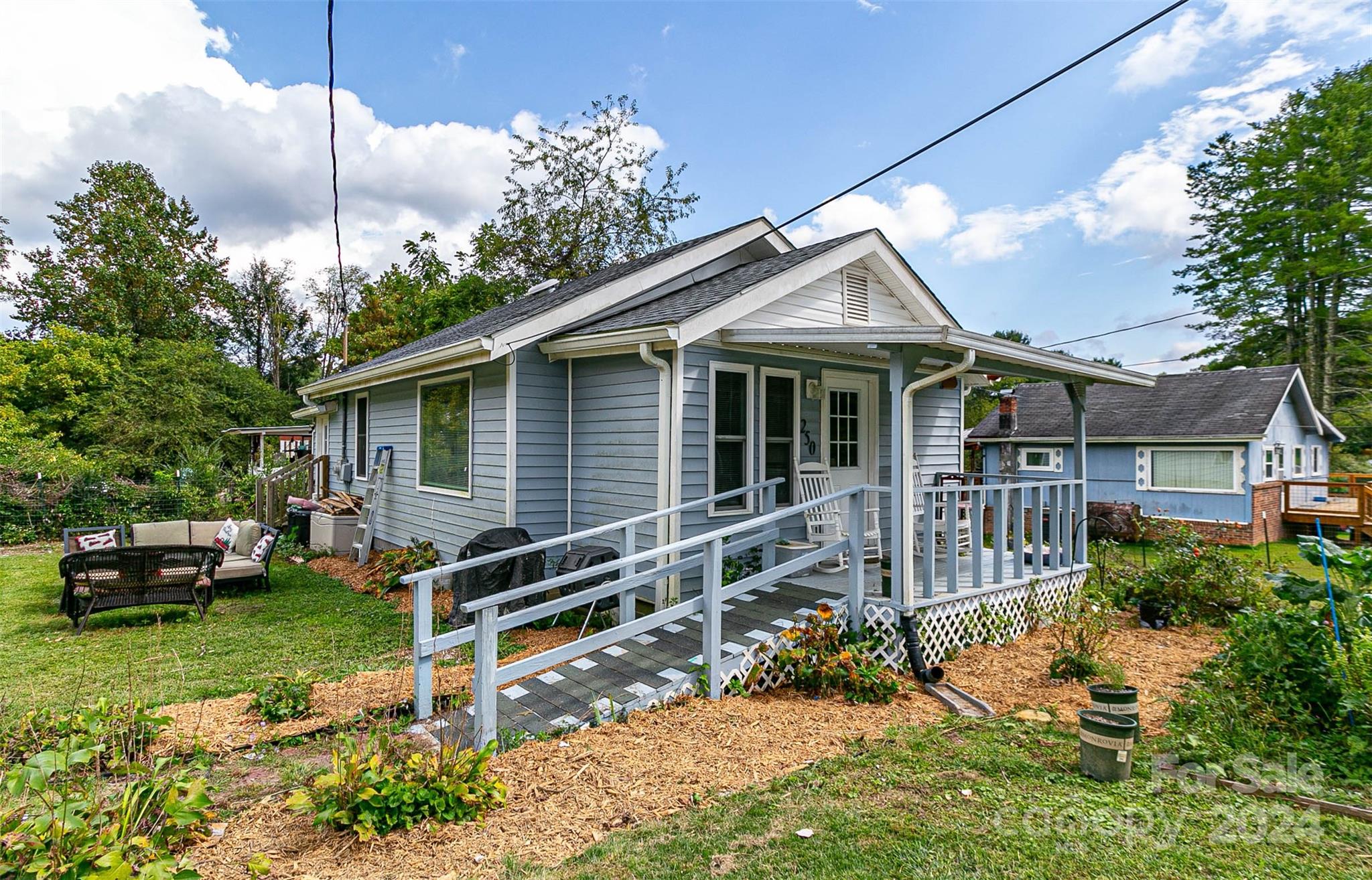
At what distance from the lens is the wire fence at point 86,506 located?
12.5m

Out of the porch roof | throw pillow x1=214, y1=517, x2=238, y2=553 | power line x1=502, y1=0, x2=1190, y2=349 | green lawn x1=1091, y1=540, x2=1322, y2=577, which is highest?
power line x1=502, y1=0, x2=1190, y2=349

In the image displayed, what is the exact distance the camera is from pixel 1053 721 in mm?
4387

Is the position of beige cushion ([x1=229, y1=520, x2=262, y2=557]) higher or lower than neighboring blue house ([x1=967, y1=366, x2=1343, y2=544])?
lower

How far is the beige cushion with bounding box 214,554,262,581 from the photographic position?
27.4 feet

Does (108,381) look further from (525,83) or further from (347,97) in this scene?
(347,97)

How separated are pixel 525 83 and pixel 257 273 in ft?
106

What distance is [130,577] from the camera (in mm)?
6836

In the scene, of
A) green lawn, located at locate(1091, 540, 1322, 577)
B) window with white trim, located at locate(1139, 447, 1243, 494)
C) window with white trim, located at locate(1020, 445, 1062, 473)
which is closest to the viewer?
green lawn, located at locate(1091, 540, 1322, 577)

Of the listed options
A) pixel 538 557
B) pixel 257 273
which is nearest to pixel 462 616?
pixel 538 557

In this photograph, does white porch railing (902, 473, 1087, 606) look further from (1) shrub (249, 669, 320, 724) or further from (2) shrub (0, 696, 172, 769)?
(2) shrub (0, 696, 172, 769)

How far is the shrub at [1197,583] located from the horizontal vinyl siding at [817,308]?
4071 millimetres

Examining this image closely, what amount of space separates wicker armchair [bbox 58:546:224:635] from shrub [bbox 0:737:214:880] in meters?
4.72

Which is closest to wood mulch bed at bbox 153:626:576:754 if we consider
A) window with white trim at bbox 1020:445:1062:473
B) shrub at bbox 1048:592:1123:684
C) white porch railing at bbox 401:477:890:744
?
white porch railing at bbox 401:477:890:744

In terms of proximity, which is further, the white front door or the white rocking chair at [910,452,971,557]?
the white rocking chair at [910,452,971,557]
